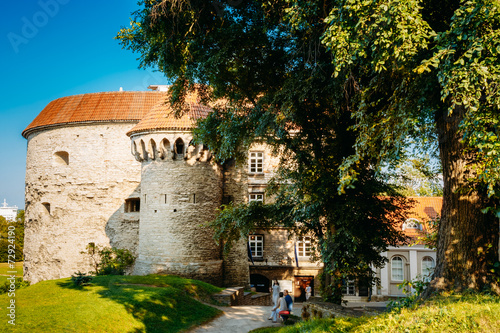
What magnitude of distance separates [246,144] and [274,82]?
1.94 metres

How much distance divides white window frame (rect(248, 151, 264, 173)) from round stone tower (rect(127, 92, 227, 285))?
365 centimetres

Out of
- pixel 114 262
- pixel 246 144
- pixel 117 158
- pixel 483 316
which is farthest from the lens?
pixel 117 158

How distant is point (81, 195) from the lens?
24.8 m

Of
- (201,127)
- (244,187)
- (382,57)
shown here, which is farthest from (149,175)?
(382,57)

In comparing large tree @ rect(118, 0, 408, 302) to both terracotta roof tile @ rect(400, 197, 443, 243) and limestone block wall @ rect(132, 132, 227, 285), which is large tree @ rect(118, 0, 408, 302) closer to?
limestone block wall @ rect(132, 132, 227, 285)

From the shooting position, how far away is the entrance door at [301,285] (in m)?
22.1

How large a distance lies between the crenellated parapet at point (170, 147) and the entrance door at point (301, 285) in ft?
28.8

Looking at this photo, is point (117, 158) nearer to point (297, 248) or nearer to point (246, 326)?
point (297, 248)

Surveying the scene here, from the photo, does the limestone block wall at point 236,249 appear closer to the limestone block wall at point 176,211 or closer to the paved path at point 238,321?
the limestone block wall at point 176,211

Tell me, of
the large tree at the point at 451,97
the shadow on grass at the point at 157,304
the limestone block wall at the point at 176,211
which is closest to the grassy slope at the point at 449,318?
the large tree at the point at 451,97

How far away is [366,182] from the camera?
401 inches

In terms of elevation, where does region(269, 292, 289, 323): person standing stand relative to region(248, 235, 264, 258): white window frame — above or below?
below

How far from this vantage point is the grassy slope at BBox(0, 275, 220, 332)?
366 inches

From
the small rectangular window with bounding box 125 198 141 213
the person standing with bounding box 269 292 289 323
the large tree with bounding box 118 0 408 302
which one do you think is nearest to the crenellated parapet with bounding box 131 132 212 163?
the small rectangular window with bounding box 125 198 141 213
